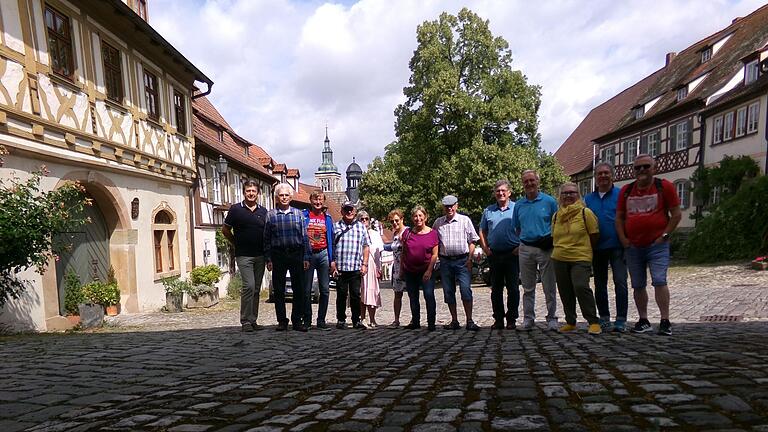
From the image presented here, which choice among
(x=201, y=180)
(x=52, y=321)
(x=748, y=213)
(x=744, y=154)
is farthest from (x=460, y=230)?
(x=744, y=154)

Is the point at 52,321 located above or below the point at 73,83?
below

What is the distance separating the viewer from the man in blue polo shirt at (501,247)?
5504 millimetres

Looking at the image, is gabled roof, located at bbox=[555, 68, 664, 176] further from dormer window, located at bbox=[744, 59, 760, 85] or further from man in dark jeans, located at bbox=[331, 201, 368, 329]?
man in dark jeans, located at bbox=[331, 201, 368, 329]

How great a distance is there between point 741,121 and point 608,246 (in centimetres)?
2086

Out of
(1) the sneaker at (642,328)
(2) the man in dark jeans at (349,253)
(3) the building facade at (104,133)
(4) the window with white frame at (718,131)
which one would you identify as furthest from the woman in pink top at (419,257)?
(4) the window with white frame at (718,131)

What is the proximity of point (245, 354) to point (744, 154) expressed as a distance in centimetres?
2311

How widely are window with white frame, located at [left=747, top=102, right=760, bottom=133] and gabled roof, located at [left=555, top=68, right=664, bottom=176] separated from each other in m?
12.9

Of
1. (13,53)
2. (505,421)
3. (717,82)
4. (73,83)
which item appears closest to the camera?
(505,421)

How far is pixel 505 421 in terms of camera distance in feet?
6.70

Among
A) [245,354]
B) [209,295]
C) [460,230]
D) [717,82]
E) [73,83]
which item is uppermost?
[717,82]

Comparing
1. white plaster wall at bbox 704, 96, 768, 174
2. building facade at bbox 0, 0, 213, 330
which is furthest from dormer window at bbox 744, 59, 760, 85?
building facade at bbox 0, 0, 213, 330

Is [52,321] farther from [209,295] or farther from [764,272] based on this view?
[764,272]

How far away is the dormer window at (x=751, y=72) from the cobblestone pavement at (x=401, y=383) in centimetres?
2090

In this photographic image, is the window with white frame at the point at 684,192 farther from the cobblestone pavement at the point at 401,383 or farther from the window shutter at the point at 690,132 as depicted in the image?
the cobblestone pavement at the point at 401,383
